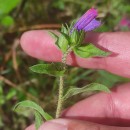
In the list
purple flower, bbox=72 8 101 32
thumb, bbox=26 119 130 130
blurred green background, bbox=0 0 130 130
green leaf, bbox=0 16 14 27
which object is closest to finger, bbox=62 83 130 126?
blurred green background, bbox=0 0 130 130

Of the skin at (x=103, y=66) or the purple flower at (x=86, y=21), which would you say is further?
the skin at (x=103, y=66)

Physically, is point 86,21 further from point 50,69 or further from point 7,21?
point 7,21

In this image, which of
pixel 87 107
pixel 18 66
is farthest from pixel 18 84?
pixel 87 107

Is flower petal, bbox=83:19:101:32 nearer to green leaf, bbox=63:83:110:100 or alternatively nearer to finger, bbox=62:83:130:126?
green leaf, bbox=63:83:110:100

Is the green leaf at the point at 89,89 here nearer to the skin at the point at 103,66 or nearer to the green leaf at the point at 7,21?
the skin at the point at 103,66

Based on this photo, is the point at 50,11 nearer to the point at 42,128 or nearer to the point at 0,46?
the point at 0,46

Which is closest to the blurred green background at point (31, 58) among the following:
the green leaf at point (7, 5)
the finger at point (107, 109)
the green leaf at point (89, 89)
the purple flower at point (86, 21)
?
the green leaf at point (7, 5)

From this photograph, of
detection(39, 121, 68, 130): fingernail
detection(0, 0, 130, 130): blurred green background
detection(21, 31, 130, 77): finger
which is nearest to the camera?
detection(39, 121, 68, 130): fingernail
